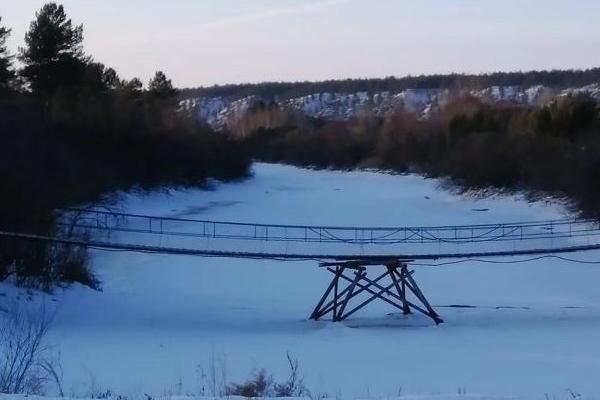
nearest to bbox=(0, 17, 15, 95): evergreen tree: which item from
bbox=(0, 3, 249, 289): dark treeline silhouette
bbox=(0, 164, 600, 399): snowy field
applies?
bbox=(0, 3, 249, 289): dark treeline silhouette

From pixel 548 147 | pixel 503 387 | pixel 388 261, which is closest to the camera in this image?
pixel 503 387

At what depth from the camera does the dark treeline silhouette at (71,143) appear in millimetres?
21469

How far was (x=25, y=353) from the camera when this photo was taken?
9.75 m

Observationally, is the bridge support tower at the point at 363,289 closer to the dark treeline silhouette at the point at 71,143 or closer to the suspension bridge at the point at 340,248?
the suspension bridge at the point at 340,248

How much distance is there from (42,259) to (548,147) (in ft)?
117

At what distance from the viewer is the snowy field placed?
12.8m

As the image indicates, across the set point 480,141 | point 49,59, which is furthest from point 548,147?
point 49,59

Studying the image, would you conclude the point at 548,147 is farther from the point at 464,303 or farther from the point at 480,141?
the point at 464,303

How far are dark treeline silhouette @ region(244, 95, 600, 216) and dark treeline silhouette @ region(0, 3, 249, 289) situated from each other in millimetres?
16342

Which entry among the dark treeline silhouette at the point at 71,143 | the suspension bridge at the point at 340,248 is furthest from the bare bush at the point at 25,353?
the dark treeline silhouette at the point at 71,143

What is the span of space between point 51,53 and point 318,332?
32.7 m

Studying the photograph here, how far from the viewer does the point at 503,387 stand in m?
12.3

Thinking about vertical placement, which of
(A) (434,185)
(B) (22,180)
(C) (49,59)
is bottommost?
(A) (434,185)

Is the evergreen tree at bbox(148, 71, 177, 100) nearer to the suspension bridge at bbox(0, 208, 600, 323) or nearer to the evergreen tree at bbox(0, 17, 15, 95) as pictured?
the evergreen tree at bbox(0, 17, 15, 95)
